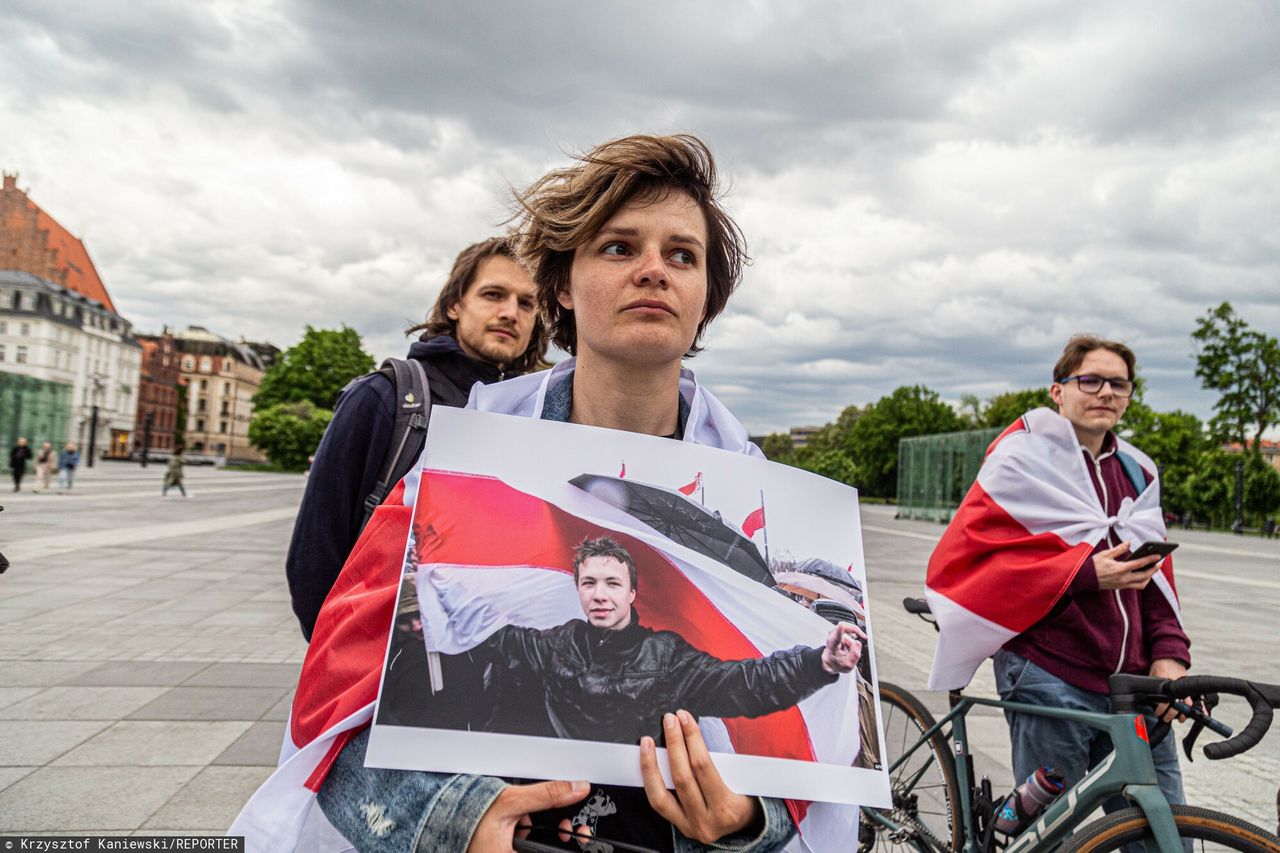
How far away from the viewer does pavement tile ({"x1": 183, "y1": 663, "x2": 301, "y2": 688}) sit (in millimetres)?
5781

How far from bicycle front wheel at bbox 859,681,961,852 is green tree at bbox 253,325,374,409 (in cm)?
6210

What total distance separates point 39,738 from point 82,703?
2.17ft

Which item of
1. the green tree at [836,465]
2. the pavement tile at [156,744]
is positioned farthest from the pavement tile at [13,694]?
the green tree at [836,465]

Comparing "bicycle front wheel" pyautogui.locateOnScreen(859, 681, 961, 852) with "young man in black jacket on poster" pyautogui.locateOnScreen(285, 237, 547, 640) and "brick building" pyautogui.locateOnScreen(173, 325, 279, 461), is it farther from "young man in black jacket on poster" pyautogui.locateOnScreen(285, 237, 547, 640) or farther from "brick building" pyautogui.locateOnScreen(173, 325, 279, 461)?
"brick building" pyautogui.locateOnScreen(173, 325, 279, 461)

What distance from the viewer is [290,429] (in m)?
58.5

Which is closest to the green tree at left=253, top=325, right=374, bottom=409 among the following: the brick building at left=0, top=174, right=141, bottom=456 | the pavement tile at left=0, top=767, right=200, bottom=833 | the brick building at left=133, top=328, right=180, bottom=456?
the brick building at left=0, top=174, right=141, bottom=456

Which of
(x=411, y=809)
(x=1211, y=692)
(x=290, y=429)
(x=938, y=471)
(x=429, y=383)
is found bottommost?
(x=1211, y=692)

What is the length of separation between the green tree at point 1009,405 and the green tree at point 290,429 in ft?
165

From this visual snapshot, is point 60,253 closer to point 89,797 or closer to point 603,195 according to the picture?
point 89,797

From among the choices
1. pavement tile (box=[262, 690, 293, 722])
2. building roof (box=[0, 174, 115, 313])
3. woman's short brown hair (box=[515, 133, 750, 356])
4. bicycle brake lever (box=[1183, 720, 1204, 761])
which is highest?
building roof (box=[0, 174, 115, 313])

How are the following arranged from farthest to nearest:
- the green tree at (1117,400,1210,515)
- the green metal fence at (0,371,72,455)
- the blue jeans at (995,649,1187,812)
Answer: the green tree at (1117,400,1210,515) → the green metal fence at (0,371,72,455) → the blue jeans at (995,649,1187,812)

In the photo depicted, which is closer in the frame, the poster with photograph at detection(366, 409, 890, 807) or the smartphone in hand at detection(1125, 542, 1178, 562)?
the poster with photograph at detection(366, 409, 890, 807)

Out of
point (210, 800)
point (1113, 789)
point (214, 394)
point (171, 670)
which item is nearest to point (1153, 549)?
point (1113, 789)

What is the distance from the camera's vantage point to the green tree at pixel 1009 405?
67.8 metres
